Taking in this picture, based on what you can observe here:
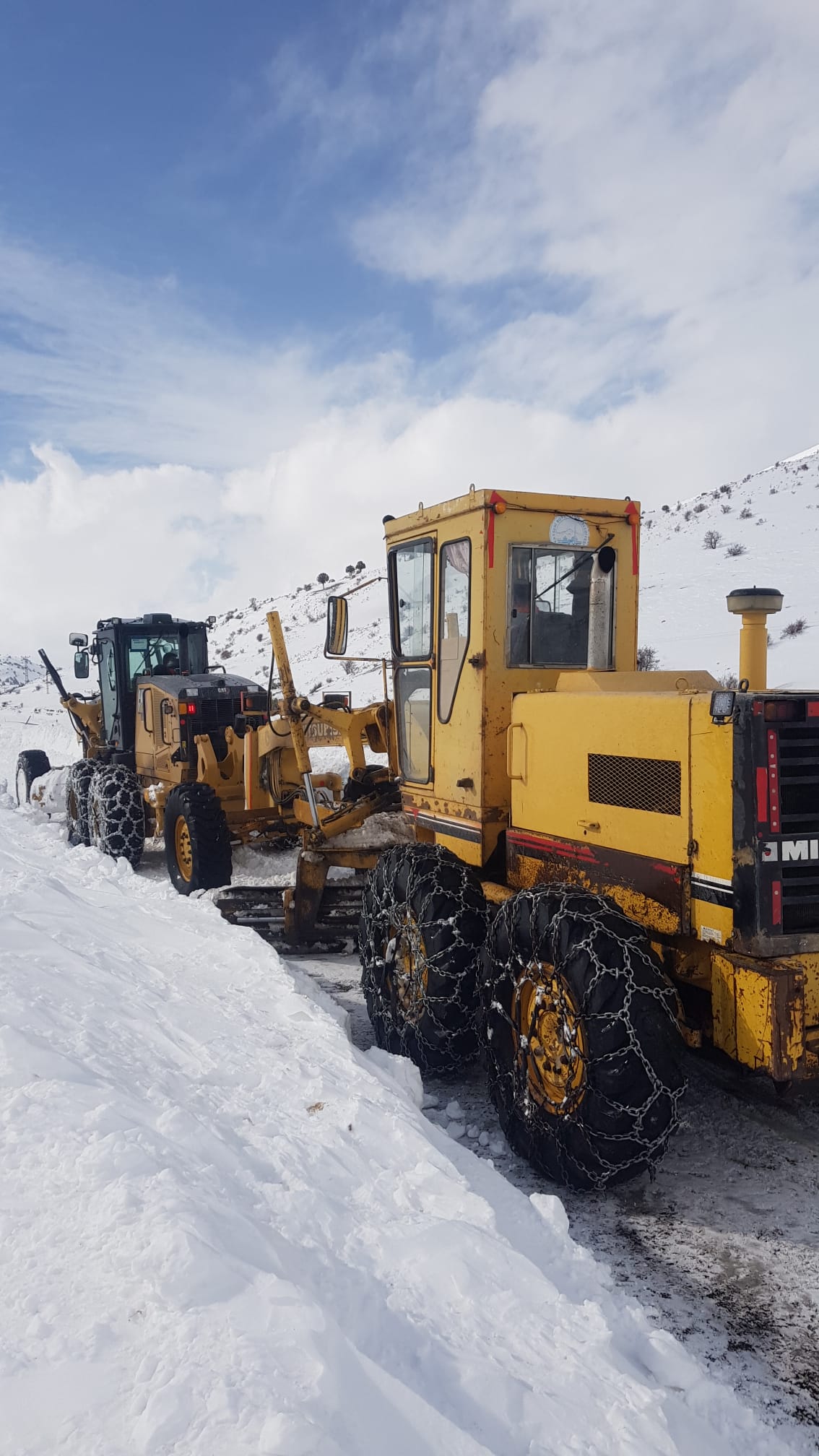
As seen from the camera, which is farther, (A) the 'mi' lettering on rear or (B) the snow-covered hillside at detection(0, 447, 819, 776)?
(B) the snow-covered hillside at detection(0, 447, 819, 776)

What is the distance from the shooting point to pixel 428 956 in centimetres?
502

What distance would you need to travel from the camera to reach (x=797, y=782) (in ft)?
12.0

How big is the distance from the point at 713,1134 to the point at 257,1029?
86.7 inches

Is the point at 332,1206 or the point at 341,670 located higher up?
the point at 341,670

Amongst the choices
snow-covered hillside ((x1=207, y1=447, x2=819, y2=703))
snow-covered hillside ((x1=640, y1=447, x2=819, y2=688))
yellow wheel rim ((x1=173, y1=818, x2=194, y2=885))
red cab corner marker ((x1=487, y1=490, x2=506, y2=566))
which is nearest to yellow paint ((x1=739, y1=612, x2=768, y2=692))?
red cab corner marker ((x1=487, y1=490, x2=506, y2=566))

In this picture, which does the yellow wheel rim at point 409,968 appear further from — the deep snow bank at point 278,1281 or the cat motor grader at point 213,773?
the cat motor grader at point 213,773

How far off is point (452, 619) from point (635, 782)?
1772 mm

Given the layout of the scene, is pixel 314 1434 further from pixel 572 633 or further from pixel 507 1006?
pixel 572 633

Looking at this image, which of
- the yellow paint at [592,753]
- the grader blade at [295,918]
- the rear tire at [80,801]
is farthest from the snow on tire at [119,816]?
the yellow paint at [592,753]

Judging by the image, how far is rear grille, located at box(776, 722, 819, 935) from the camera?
3.64 meters

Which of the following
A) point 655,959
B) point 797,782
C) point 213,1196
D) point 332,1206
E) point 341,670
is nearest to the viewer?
point 213,1196

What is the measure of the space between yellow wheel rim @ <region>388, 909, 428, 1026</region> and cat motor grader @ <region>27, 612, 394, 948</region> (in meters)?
1.67

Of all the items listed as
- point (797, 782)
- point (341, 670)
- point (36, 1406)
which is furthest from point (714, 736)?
point (341, 670)

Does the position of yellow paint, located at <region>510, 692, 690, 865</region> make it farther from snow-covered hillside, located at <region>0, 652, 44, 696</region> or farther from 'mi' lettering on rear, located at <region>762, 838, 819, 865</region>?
snow-covered hillside, located at <region>0, 652, 44, 696</region>
